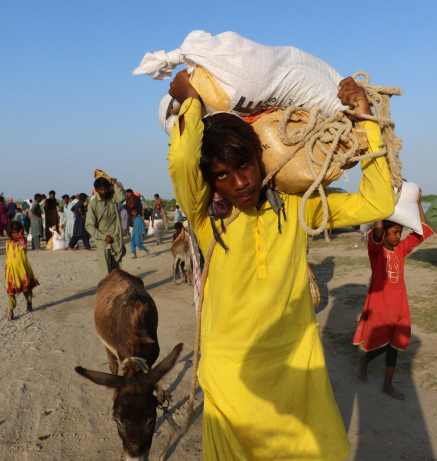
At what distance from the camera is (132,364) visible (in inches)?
135

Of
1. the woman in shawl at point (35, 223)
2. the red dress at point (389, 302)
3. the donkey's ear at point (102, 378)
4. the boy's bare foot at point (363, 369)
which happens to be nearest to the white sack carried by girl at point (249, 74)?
the donkey's ear at point (102, 378)

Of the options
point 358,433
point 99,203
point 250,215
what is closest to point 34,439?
point 358,433

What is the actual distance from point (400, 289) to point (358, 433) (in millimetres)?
1709

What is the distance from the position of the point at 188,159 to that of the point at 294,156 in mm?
497

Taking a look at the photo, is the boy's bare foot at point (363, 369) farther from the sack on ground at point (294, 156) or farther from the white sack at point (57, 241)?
the white sack at point (57, 241)

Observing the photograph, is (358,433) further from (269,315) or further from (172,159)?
(172,159)

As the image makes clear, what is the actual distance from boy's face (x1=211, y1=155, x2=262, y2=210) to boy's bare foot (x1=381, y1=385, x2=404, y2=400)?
12.7 ft

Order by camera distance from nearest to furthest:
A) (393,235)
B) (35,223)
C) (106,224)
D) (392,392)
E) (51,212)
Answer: (392,392) < (393,235) < (106,224) < (35,223) < (51,212)

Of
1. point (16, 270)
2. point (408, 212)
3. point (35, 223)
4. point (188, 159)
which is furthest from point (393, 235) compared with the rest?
point (35, 223)

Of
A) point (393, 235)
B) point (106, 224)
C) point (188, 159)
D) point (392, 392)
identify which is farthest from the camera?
point (106, 224)

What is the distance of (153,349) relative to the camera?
4.03m

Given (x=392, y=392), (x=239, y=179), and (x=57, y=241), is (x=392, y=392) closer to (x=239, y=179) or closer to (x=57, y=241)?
(x=239, y=179)

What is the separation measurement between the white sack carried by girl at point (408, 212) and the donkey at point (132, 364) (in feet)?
9.37

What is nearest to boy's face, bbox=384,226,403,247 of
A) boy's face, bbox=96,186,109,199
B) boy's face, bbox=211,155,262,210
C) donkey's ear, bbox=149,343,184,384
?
donkey's ear, bbox=149,343,184,384
